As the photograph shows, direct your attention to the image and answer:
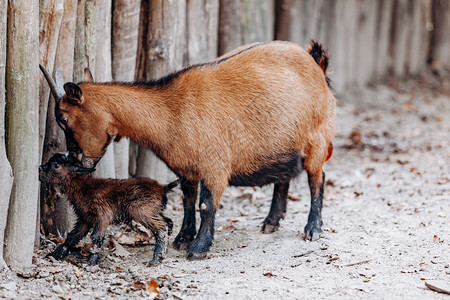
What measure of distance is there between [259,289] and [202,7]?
3.76m

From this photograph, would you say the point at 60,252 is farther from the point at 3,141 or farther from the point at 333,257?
the point at 333,257

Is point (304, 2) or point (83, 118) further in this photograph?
point (304, 2)

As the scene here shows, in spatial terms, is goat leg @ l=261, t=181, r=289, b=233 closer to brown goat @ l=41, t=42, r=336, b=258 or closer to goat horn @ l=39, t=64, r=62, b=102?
brown goat @ l=41, t=42, r=336, b=258

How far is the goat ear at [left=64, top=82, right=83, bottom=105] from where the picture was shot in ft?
16.4

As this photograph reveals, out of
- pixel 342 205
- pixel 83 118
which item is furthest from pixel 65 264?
pixel 342 205

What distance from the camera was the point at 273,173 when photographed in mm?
5840

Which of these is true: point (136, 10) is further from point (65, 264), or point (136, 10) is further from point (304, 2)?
point (304, 2)

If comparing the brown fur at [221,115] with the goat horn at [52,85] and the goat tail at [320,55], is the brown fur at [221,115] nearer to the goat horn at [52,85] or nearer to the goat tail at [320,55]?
the goat horn at [52,85]

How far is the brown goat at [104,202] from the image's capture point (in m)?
5.39

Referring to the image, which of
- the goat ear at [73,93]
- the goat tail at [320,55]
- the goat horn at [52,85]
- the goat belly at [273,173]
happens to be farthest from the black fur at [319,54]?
the goat horn at [52,85]

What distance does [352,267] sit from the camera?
521cm

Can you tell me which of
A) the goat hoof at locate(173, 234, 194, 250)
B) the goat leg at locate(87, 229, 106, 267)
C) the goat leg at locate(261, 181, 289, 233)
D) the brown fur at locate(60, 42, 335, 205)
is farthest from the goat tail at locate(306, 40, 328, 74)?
the goat leg at locate(87, 229, 106, 267)

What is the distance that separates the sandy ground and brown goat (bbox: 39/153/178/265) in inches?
9.1

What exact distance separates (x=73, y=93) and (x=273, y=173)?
188cm
